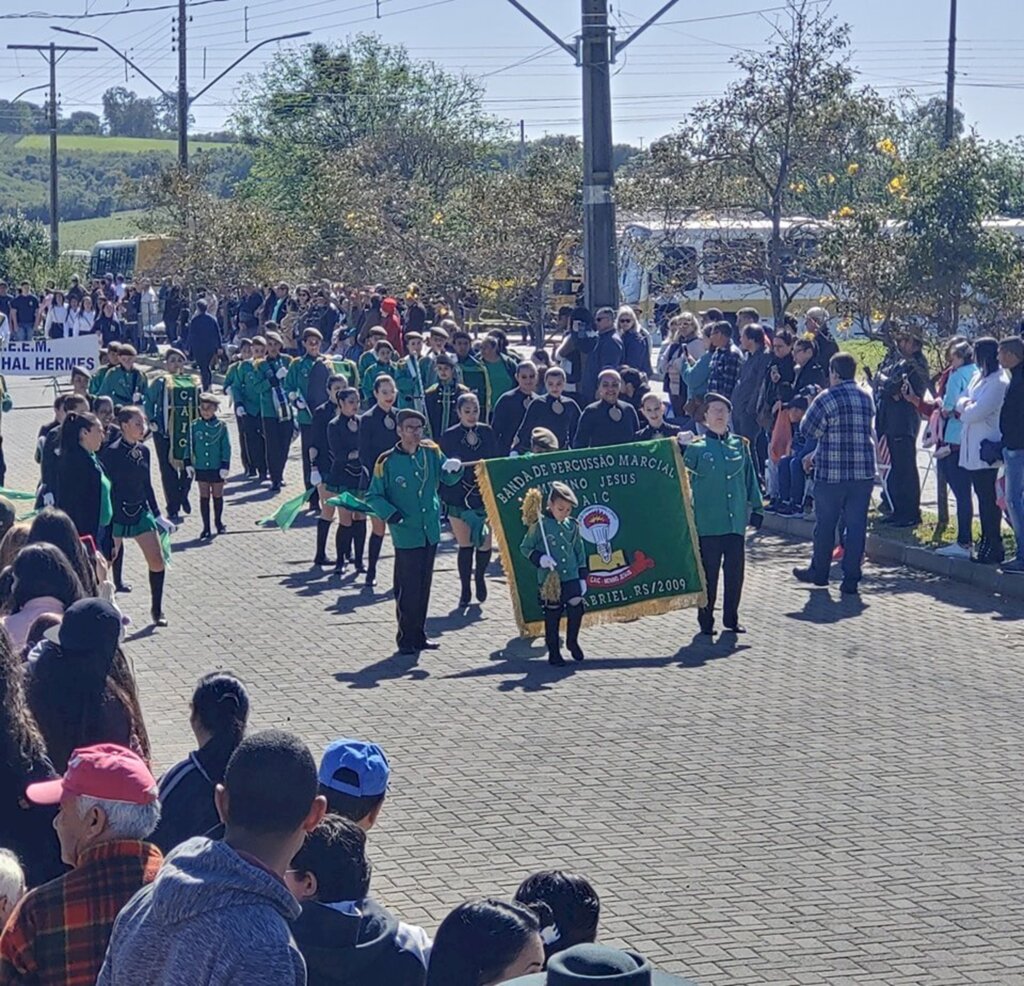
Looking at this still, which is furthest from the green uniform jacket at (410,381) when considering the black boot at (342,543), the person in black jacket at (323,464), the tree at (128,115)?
the tree at (128,115)

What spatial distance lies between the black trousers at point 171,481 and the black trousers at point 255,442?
2402mm

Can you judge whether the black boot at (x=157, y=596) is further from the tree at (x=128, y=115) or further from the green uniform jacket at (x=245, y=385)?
the tree at (x=128, y=115)

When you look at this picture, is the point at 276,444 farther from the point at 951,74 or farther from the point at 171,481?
the point at 951,74

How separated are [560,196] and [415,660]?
17.2 metres

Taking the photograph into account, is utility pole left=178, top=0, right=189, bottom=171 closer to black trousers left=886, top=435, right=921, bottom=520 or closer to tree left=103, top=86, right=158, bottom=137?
black trousers left=886, top=435, right=921, bottom=520

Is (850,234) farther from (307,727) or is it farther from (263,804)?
(263,804)

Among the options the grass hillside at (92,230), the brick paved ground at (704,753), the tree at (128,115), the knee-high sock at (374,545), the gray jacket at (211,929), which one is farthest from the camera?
the tree at (128,115)

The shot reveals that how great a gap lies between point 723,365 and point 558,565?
685cm

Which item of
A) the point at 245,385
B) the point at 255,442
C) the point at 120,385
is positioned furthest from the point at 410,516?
the point at 255,442

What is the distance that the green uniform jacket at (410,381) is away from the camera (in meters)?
20.0

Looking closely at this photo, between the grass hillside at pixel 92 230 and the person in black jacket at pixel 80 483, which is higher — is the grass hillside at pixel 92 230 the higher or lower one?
the higher one

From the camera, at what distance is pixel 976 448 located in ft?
51.9

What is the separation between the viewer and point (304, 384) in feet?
71.1

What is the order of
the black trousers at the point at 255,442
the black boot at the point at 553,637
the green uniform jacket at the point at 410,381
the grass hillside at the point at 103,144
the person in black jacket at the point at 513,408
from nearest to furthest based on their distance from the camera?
the black boot at the point at 553,637, the person in black jacket at the point at 513,408, the green uniform jacket at the point at 410,381, the black trousers at the point at 255,442, the grass hillside at the point at 103,144
